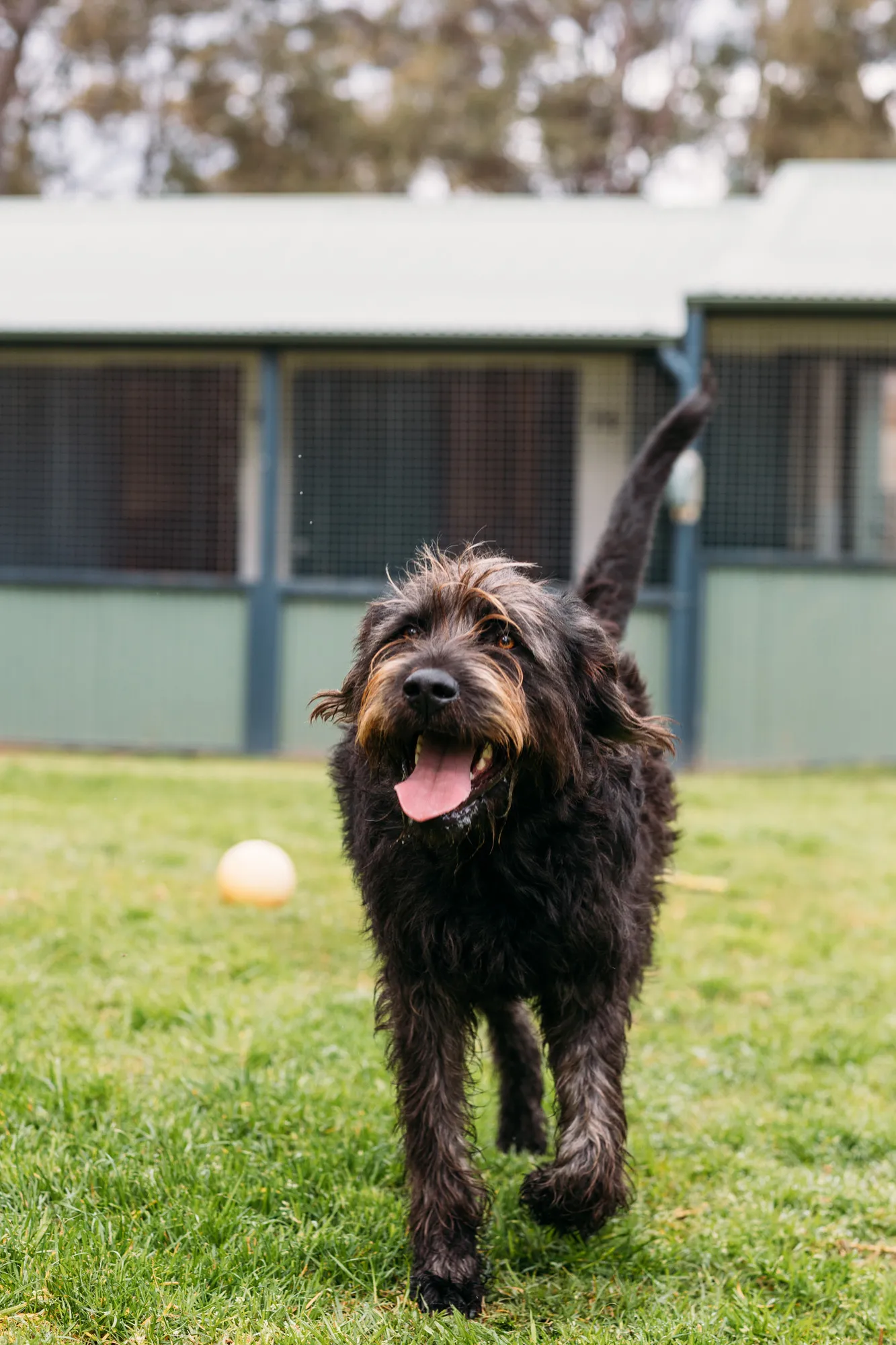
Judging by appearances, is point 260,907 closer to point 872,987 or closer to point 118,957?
point 118,957

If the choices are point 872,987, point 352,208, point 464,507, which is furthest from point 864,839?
point 352,208

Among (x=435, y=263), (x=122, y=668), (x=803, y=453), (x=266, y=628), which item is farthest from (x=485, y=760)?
(x=435, y=263)

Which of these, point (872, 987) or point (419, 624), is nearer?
point (419, 624)

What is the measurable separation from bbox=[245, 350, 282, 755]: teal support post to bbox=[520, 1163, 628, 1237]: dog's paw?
9.68m

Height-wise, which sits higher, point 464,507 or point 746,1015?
point 464,507

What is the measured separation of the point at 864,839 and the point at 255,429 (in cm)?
761

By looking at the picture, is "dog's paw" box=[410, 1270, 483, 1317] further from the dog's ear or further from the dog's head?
the dog's ear

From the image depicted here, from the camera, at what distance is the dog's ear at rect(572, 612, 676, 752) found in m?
3.12

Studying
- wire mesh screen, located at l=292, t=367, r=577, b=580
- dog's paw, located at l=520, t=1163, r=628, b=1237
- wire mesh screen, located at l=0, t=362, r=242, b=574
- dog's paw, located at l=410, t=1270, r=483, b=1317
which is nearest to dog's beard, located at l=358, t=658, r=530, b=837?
dog's paw, located at l=520, t=1163, r=628, b=1237

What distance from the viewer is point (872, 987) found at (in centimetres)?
561

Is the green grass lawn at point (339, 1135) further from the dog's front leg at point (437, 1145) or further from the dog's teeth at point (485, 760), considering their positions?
the dog's teeth at point (485, 760)

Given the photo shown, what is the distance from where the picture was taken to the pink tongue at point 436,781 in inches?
107

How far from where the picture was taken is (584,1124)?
3031 mm

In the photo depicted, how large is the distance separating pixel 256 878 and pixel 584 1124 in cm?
357
